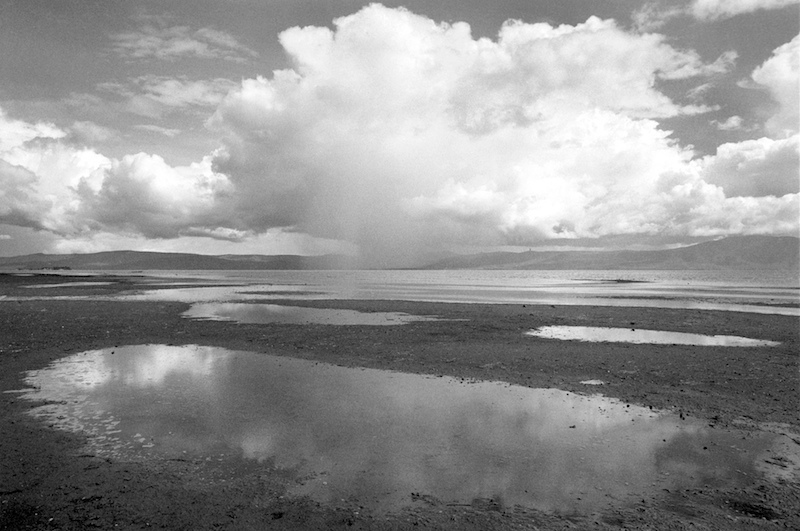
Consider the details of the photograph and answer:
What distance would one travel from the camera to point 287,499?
8.44 metres

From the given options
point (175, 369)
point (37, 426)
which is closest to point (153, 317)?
point (175, 369)

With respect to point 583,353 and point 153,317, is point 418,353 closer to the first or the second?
point 583,353

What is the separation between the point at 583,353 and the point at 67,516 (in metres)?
21.5

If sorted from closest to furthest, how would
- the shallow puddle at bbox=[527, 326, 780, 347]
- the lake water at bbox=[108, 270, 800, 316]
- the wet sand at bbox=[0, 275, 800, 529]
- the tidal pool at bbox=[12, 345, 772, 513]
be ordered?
the wet sand at bbox=[0, 275, 800, 529]
the tidal pool at bbox=[12, 345, 772, 513]
the shallow puddle at bbox=[527, 326, 780, 347]
the lake water at bbox=[108, 270, 800, 316]

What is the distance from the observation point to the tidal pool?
9.20 metres

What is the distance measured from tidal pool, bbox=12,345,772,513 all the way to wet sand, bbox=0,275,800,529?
0.48 meters

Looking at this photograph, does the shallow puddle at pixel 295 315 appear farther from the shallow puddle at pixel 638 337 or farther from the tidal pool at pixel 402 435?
the tidal pool at pixel 402 435

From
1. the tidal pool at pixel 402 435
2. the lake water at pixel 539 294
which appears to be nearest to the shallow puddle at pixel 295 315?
the lake water at pixel 539 294

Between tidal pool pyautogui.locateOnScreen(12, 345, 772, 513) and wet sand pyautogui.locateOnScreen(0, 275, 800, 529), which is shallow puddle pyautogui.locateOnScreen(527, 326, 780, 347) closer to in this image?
wet sand pyautogui.locateOnScreen(0, 275, 800, 529)

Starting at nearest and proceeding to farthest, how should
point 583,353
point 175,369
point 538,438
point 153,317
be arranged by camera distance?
point 538,438, point 175,369, point 583,353, point 153,317

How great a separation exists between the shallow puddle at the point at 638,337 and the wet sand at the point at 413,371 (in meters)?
1.60

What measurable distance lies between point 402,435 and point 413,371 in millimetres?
7728

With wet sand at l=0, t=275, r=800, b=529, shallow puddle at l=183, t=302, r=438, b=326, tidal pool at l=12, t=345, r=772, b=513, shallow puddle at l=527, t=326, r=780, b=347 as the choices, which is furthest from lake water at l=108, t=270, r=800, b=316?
tidal pool at l=12, t=345, r=772, b=513

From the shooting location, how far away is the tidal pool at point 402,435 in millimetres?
9203
